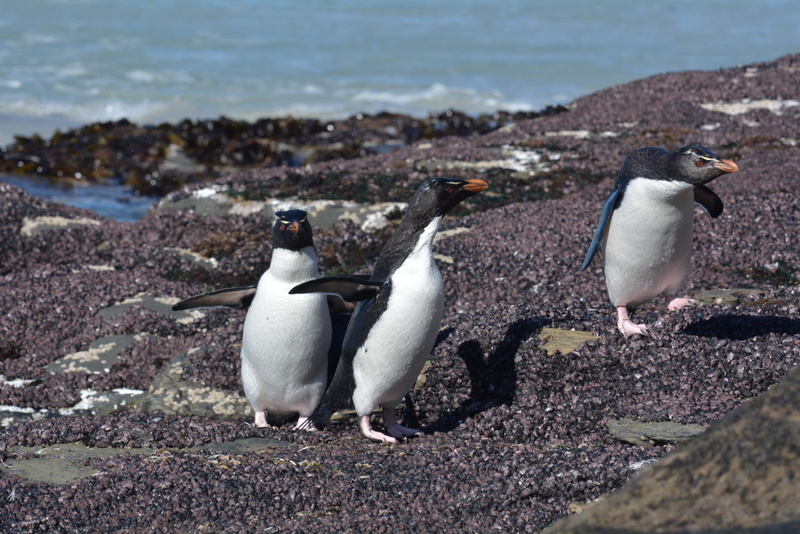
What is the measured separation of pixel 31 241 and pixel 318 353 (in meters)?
7.19

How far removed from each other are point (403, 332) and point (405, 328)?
0.03 metres

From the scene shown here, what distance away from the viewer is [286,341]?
22.1 ft

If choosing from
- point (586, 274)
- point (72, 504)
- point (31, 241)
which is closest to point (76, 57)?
point (31, 241)

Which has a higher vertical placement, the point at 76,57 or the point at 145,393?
the point at 76,57

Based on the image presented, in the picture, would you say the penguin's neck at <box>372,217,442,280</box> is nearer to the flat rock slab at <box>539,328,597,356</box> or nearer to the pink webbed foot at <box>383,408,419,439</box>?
the pink webbed foot at <box>383,408,419,439</box>

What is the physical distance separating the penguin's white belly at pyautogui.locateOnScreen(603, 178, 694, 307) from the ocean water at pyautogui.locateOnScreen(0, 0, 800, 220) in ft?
76.0

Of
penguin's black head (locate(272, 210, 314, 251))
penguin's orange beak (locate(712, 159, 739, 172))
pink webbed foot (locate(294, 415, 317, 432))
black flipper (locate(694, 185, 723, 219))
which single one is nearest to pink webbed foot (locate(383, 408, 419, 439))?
pink webbed foot (locate(294, 415, 317, 432))

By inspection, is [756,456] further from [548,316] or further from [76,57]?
[76,57]

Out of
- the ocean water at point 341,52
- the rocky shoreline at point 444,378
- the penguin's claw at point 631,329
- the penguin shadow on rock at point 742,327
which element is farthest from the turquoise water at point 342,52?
the penguin shadow on rock at point 742,327

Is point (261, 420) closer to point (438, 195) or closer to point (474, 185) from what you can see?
point (438, 195)

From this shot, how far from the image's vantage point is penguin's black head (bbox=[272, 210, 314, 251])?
647 centimetres

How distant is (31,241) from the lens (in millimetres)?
12414

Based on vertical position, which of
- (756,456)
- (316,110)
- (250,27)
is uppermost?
(250,27)

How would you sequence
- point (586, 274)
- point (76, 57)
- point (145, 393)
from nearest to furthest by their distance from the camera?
point (145, 393) → point (586, 274) → point (76, 57)
